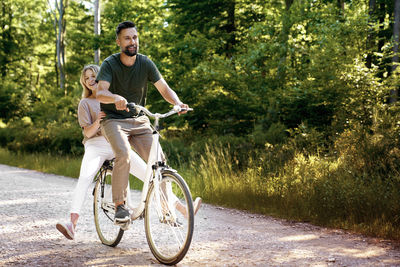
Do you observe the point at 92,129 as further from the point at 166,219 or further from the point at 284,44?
the point at 284,44

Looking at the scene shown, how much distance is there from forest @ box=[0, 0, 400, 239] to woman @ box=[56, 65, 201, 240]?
3073 mm

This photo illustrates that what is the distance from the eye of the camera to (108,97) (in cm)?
421

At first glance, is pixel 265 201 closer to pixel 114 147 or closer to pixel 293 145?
pixel 293 145

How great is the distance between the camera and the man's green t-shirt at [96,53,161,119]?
447 centimetres

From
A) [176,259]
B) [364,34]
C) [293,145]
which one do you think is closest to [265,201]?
[293,145]

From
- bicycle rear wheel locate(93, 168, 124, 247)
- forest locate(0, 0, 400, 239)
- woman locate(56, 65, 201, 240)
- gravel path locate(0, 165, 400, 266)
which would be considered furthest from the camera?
forest locate(0, 0, 400, 239)

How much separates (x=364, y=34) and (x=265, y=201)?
7026 millimetres

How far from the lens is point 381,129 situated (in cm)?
816

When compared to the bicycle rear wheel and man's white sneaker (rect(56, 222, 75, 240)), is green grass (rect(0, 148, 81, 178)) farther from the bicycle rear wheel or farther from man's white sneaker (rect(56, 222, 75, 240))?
man's white sneaker (rect(56, 222, 75, 240))

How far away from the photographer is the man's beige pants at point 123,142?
4461 millimetres

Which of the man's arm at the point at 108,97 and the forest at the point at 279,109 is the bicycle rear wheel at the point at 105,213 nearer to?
the man's arm at the point at 108,97

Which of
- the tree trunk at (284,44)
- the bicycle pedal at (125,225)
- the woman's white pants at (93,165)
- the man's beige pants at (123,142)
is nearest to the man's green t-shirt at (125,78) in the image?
the man's beige pants at (123,142)

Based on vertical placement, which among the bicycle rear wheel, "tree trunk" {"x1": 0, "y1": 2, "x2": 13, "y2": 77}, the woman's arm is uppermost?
"tree trunk" {"x1": 0, "y1": 2, "x2": 13, "y2": 77}

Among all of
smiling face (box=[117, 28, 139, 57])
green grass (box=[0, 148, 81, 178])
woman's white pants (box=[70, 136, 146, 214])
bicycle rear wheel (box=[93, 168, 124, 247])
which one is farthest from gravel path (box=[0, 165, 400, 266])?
green grass (box=[0, 148, 81, 178])
